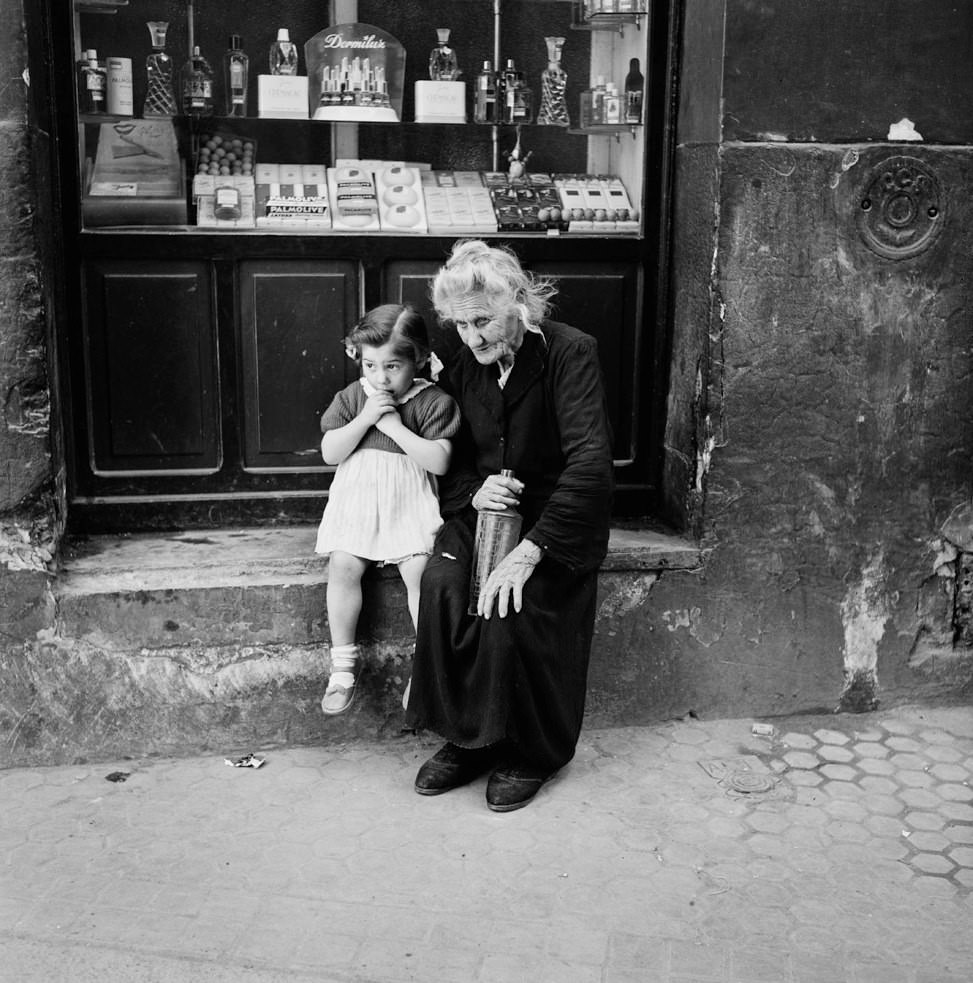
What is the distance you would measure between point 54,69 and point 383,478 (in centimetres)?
166

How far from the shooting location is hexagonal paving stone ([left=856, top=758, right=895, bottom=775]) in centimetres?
403

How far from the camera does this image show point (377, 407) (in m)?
3.83

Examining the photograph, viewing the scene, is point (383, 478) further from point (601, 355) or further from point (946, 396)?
point (946, 396)

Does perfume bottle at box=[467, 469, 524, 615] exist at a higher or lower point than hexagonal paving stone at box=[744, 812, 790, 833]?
higher

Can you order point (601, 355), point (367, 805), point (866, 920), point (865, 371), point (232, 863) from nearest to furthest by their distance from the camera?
point (866, 920), point (232, 863), point (367, 805), point (865, 371), point (601, 355)

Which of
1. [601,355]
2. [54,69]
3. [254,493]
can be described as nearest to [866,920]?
[601,355]

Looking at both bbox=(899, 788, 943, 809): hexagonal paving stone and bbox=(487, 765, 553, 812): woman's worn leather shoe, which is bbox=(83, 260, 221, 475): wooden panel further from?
bbox=(899, 788, 943, 809): hexagonal paving stone

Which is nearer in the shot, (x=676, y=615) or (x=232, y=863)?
(x=232, y=863)

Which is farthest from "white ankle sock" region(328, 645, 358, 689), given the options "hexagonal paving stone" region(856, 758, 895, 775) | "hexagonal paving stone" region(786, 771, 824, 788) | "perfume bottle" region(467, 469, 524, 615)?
"hexagonal paving stone" region(856, 758, 895, 775)

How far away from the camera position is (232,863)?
3.40 m

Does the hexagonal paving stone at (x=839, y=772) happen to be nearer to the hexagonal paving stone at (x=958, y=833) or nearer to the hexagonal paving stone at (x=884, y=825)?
the hexagonal paving stone at (x=884, y=825)

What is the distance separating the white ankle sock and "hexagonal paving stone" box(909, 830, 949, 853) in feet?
5.62

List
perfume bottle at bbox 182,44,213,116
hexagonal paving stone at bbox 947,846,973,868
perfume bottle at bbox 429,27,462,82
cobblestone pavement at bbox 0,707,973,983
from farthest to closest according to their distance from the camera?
perfume bottle at bbox 429,27,462,82
perfume bottle at bbox 182,44,213,116
hexagonal paving stone at bbox 947,846,973,868
cobblestone pavement at bbox 0,707,973,983

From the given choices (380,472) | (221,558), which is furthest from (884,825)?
(221,558)
